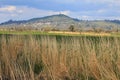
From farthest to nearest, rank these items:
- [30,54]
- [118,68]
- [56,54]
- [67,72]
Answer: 1. [30,54]
2. [56,54]
3. [67,72]
4. [118,68]

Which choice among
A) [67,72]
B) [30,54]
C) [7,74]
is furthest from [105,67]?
[30,54]

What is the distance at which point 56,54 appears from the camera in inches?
378

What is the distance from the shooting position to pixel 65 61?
9.26 m

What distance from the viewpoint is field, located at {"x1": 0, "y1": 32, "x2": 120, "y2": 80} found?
329 inches

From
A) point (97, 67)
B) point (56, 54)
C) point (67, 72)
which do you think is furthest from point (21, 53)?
point (97, 67)

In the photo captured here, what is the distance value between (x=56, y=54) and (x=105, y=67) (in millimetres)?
1650

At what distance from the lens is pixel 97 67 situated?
27.3ft

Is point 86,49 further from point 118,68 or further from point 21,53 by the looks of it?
point 21,53

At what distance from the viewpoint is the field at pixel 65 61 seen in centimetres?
836

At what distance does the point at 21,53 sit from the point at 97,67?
3.49m

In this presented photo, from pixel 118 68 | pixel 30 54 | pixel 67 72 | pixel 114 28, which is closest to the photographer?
pixel 118 68

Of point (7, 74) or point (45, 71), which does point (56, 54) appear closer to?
point (45, 71)

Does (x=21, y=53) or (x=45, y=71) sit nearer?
(x=45, y=71)

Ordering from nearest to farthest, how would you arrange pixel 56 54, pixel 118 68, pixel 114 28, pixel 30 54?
pixel 118 68 → pixel 56 54 → pixel 30 54 → pixel 114 28
